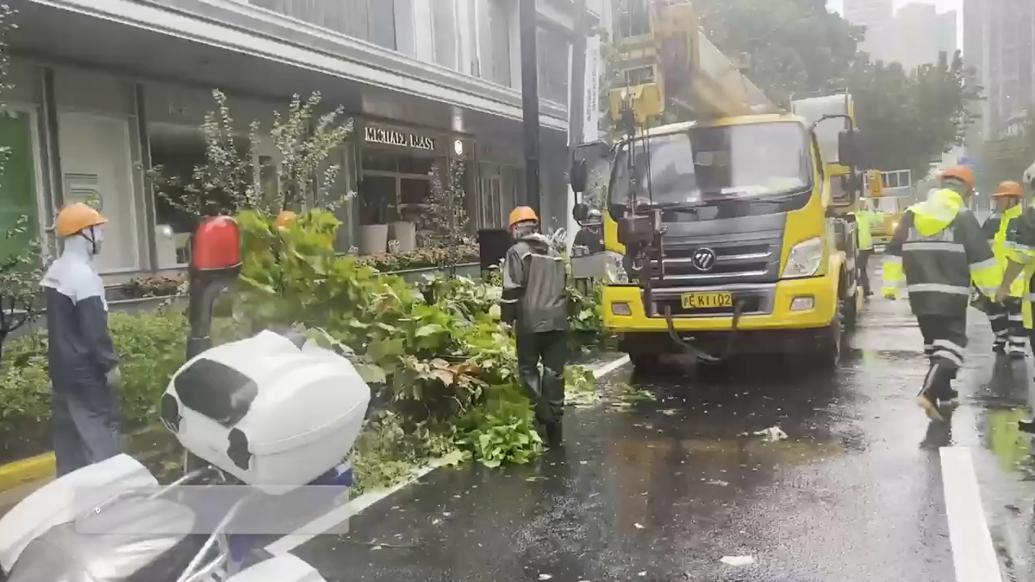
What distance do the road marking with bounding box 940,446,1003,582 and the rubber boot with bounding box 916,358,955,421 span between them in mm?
771

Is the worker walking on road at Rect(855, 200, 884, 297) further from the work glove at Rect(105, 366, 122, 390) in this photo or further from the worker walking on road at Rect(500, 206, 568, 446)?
the work glove at Rect(105, 366, 122, 390)

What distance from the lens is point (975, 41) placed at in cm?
842

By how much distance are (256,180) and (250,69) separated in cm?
338

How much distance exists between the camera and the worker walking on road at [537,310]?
19.6ft

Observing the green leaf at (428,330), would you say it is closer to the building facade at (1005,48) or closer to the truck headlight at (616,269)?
the truck headlight at (616,269)

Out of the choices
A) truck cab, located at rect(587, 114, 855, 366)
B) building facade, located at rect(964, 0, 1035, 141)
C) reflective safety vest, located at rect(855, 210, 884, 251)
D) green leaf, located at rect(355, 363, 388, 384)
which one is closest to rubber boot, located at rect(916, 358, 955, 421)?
truck cab, located at rect(587, 114, 855, 366)

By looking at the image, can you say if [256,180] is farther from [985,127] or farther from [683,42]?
[985,127]

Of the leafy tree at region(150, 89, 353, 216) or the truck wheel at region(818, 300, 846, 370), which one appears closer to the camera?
the leafy tree at region(150, 89, 353, 216)

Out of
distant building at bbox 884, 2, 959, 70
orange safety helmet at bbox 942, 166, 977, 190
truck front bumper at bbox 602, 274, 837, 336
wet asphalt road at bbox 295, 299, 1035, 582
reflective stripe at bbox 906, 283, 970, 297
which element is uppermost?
distant building at bbox 884, 2, 959, 70

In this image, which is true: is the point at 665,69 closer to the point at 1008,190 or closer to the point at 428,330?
the point at 428,330

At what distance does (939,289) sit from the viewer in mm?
6207

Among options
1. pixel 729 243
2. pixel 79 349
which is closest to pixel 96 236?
pixel 79 349

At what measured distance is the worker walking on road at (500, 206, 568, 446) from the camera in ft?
19.6

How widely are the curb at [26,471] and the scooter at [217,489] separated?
285 centimetres
